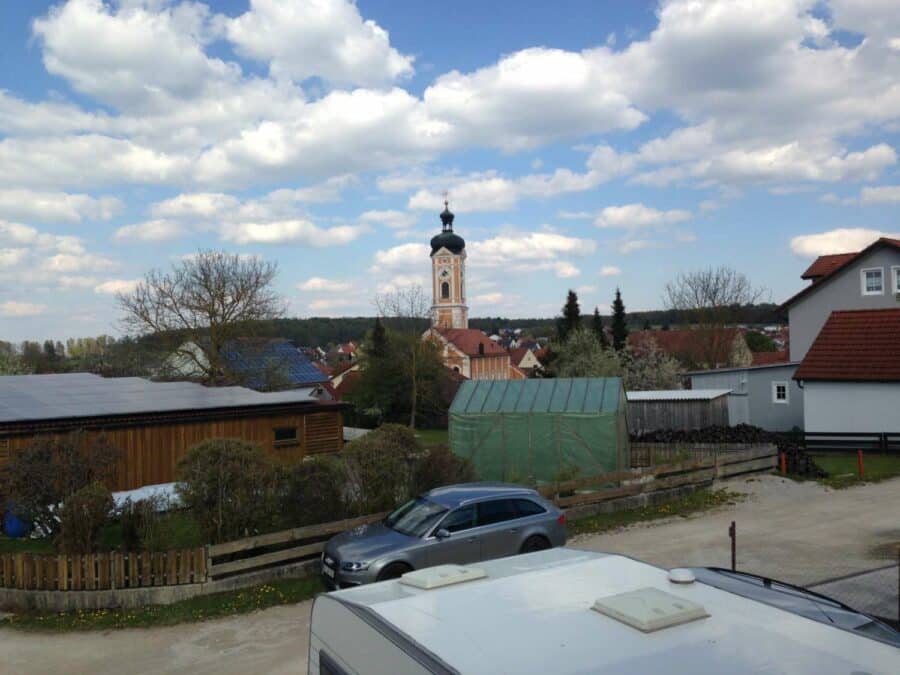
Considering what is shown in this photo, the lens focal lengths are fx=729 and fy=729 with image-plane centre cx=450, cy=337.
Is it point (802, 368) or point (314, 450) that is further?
point (802, 368)

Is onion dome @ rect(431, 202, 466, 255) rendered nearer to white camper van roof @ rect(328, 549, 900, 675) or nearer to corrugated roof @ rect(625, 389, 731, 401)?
corrugated roof @ rect(625, 389, 731, 401)

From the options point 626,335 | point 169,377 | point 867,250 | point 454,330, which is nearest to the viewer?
point 867,250

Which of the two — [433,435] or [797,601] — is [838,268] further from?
[797,601]

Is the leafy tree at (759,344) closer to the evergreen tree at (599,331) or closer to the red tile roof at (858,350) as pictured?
the evergreen tree at (599,331)

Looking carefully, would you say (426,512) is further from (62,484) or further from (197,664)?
(62,484)

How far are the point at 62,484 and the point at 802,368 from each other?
82.3 feet

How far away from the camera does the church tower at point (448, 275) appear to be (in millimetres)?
109625

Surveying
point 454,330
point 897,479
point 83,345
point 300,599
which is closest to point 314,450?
point 300,599

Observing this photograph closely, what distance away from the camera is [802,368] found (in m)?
27.7

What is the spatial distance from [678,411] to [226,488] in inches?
807

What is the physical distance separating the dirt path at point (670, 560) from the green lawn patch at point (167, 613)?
0.80 feet

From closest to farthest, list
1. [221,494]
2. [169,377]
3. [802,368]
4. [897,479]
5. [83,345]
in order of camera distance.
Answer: [221,494] → [897,479] → [802,368] → [169,377] → [83,345]

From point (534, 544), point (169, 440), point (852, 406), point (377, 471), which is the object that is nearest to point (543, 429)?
point (377, 471)

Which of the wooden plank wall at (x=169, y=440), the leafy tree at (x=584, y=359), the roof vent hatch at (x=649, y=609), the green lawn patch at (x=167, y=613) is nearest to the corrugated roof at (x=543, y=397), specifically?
the wooden plank wall at (x=169, y=440)
